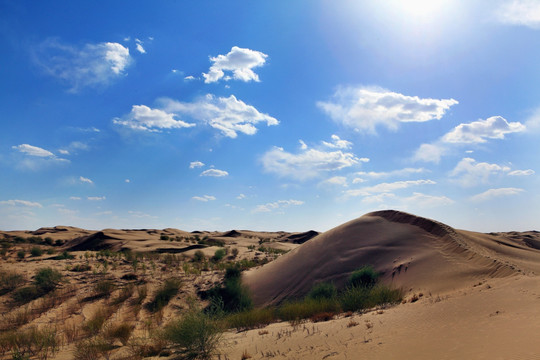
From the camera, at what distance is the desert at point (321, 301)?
6.34 m

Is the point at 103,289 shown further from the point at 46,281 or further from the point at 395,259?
the point at 395,259

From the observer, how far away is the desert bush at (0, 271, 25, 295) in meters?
14.1

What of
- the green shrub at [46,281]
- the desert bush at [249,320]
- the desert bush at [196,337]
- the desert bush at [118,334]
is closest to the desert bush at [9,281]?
the green shrub at [46,281]

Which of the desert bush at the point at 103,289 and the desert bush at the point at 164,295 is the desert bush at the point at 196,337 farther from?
the desert bush at the point at 103,289

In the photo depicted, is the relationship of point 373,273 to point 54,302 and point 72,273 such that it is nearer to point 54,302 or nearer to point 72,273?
point 54,302

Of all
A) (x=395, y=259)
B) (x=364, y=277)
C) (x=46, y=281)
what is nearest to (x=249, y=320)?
(x=364, y=277)

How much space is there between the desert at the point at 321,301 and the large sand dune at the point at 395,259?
69 millimetres

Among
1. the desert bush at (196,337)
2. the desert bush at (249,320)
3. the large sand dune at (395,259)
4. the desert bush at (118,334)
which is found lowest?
the desert bush at (249,320)

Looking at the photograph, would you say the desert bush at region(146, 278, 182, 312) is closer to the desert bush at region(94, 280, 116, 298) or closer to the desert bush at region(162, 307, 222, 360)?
the desert bush at region(94, 280, 116, 298)

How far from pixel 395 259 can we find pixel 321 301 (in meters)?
5.85

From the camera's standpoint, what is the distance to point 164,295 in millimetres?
14906

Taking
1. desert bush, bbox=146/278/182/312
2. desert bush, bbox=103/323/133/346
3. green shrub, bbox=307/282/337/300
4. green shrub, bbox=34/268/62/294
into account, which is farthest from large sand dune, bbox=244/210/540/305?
green shrub, bbox=34/268/62/294

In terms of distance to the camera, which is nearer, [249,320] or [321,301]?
[249,320]

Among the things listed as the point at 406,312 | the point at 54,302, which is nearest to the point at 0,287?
the point at 54,302
